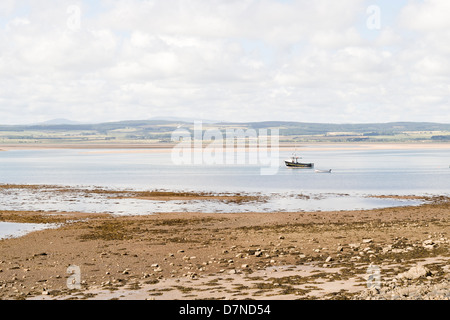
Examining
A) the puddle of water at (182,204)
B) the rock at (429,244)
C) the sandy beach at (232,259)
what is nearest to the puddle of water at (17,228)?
the sandy beach at (232,259)

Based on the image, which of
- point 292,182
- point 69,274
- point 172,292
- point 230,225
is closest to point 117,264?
point 69,274

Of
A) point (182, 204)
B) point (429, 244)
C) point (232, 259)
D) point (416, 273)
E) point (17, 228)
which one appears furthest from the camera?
point (182, 204)

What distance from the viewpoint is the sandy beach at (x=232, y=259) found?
1590cm

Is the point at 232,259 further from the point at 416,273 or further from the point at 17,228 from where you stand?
the point at 17,228

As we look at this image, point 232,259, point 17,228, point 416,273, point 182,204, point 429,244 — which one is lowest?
point 182,204

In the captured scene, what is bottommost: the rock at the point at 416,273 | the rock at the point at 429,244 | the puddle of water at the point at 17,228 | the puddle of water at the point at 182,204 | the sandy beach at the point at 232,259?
the puddle of water at the point at 182,204

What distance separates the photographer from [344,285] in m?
15.9

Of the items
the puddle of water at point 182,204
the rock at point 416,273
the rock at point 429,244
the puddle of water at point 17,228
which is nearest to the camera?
the rock at point 416,273

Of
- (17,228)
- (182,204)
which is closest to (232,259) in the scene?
(17,228)

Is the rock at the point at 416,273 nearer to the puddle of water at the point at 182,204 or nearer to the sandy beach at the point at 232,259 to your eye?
the sandy beach at the point at 232,259

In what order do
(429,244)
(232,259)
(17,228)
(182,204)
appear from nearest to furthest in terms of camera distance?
(232,259) < (429,244) < (17,228) < (182,204)

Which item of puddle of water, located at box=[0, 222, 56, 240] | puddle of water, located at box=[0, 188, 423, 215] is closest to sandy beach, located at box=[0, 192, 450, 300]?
puddle of water, located at box=[0, 222, 56, 240]

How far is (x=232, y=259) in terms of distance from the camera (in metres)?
20.9

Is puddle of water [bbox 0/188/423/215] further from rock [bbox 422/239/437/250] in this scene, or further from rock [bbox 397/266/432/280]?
rock [bbox 397/266/432/280]
